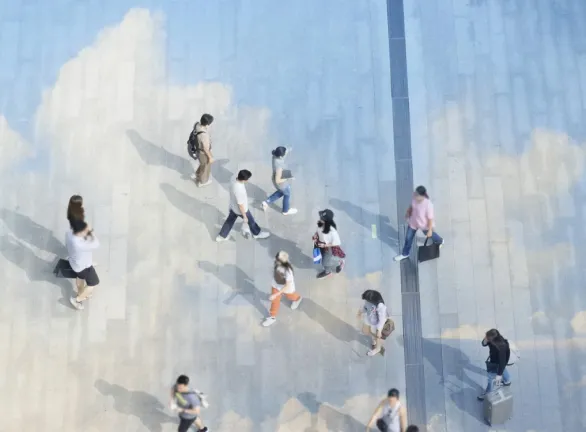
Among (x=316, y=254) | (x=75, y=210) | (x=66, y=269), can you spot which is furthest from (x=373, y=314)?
(x=66, y=269)

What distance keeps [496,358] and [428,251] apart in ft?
7.11

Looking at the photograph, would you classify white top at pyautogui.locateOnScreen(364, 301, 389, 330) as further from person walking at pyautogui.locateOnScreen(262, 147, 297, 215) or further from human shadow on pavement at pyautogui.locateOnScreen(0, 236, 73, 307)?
human shadow on pavement at pyautogui.locateOnScreen(0, 236, 73, 307)

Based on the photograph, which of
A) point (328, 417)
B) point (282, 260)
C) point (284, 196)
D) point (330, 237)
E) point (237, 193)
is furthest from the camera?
point (284, 196)

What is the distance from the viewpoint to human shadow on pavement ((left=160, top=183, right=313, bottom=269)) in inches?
451

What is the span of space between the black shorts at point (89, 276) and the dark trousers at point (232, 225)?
6.73 feet

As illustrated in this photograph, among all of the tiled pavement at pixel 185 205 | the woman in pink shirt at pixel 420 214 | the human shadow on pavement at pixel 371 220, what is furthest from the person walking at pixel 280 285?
the woman in pink shirt at pixel 420 214

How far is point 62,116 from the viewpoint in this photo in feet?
41.1

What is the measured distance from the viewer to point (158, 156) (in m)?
12.3

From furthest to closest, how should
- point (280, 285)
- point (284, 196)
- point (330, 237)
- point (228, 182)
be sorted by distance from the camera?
1. point (228, 182)
2. point (284, 196)
3. point (330, 237)
4. point (280, 285)

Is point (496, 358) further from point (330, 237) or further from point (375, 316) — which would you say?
point (330, 237)

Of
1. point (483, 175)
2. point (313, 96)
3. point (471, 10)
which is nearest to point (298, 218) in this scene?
point (313, 96)

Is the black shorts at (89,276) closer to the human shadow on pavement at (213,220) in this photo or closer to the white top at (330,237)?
the human shadow on pavement at (213,220)

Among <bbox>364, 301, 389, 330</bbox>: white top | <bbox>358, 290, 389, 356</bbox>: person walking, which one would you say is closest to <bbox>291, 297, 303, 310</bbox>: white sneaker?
<bbox>358, 290, 389, 356</bbox>: person walking

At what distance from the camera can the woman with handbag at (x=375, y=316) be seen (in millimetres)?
9648
